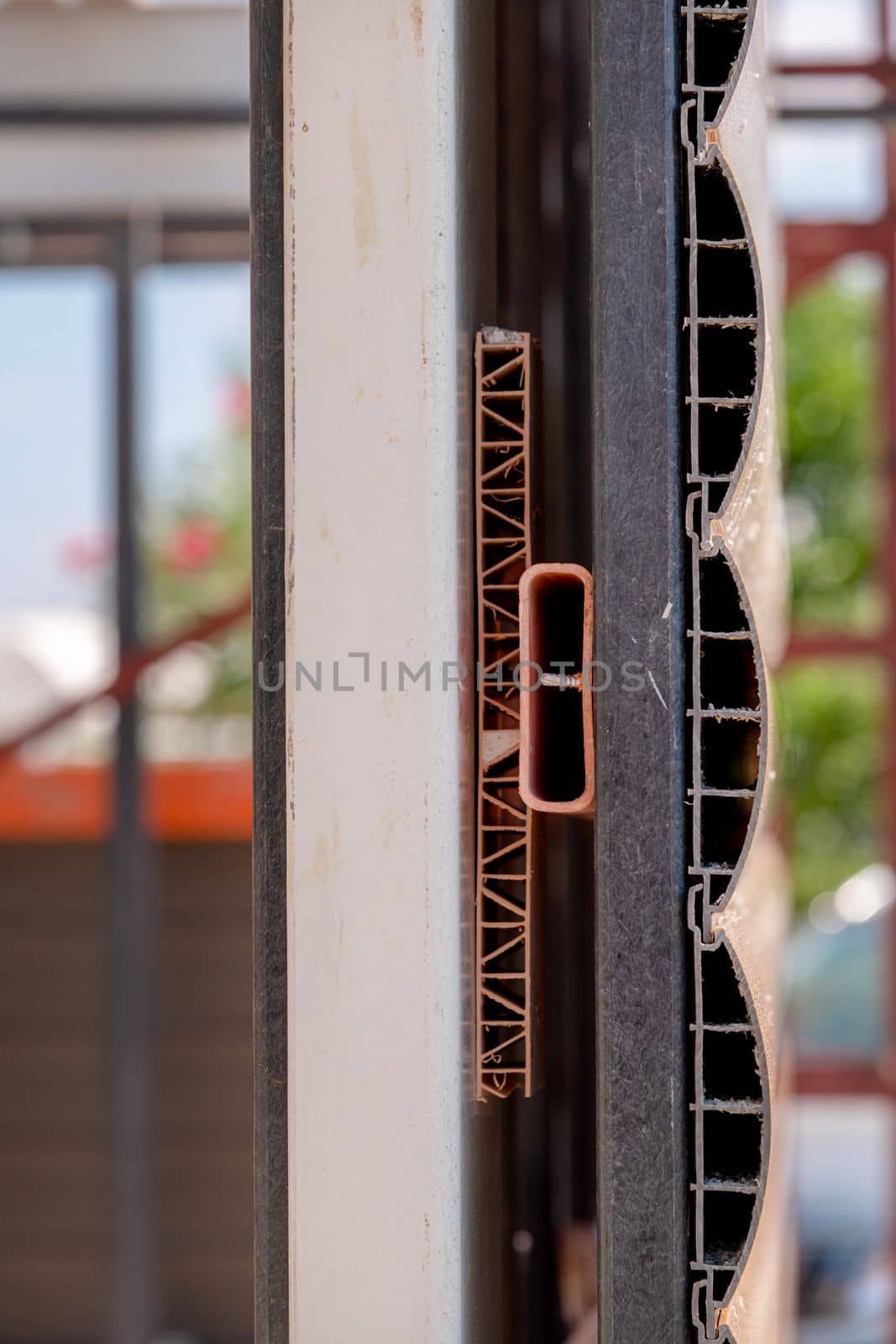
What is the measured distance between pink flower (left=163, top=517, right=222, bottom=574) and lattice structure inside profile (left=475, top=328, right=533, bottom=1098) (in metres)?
5.55

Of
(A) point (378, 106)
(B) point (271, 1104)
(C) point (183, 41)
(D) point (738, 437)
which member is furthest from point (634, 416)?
(C) point (183, 41)

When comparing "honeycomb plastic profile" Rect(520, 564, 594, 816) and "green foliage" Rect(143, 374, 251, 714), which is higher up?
"green foliage" Rect(143, 374, 251, 714)

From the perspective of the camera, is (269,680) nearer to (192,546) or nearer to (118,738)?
(118,738)

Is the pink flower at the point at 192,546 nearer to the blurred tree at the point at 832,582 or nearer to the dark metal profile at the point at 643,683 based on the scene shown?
the blurred tree at the point at 832,582

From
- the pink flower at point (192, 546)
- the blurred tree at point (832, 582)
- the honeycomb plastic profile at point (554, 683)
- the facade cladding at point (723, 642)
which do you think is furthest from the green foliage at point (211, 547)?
the blurred tree at point (832, 582)

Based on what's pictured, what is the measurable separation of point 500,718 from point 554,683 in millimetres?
55

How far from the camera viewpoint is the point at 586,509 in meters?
1.18

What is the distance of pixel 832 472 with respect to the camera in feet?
34.3

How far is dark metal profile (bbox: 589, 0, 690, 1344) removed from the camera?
2.33 ft

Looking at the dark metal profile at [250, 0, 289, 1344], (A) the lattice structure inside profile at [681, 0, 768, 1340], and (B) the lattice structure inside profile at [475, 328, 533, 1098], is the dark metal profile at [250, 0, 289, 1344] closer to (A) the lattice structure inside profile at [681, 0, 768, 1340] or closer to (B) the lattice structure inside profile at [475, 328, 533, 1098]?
(B) the lattice structure inside profile at [475, 328, 533, 1098]

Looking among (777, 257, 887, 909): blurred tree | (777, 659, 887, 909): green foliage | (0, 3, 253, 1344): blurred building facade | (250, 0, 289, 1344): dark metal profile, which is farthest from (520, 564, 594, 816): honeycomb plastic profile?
(777, 659, 887, 909): green foliage

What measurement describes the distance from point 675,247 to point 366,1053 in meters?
0.51

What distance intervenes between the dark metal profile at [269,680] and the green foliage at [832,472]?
9.63 metres

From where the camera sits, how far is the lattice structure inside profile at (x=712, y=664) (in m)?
0.71
